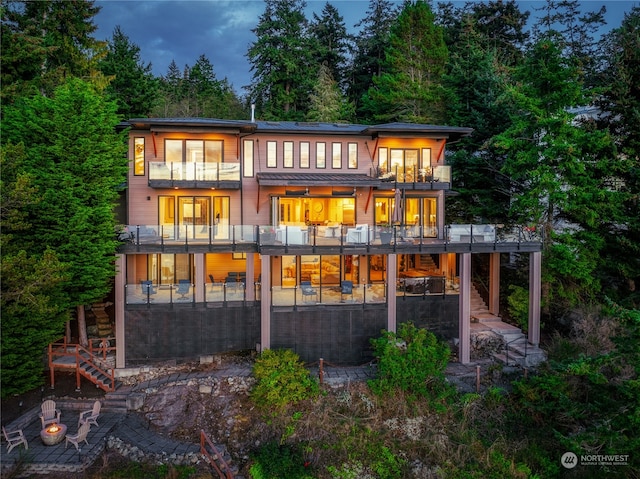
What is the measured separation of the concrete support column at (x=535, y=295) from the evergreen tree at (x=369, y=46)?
89.2 ft

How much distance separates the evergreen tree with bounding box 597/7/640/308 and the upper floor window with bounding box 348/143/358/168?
11.5 m

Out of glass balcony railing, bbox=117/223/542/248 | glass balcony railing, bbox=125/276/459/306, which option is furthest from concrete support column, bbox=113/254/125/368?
glass balcony railing, bbox=117/223/542/248

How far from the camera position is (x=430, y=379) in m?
14.5

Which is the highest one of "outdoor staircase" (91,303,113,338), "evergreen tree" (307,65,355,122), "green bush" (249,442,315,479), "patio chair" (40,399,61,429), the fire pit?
"evergreen tree" (307,65,355,122)

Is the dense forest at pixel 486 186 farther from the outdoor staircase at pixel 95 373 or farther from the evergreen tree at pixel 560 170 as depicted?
the outdoor staircase at pixel 95 373

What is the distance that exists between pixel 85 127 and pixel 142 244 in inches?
193

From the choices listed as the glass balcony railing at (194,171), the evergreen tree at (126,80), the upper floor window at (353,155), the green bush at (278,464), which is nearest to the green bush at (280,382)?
the green bush at (278,464)

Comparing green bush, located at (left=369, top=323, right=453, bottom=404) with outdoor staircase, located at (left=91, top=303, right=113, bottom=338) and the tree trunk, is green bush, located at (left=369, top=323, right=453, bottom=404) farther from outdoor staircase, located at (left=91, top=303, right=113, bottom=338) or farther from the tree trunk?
outdoor staircase, located at (left=91, top=303, right=113, bottom=338)

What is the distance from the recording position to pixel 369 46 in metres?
40.5

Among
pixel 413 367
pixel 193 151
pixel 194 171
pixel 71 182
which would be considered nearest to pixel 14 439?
pixel 71 182

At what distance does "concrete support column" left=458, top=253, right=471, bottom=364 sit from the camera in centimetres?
1692

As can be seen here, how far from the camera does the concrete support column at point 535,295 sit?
17.5m

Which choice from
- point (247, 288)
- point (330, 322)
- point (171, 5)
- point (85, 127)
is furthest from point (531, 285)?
point (171, 5)

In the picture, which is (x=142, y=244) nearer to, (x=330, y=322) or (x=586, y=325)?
(x=330, y=322)
